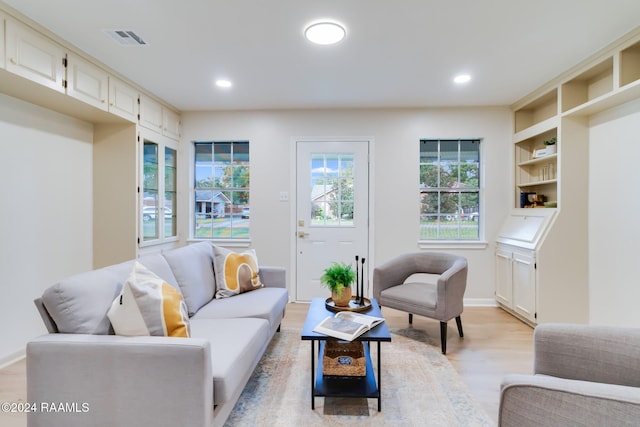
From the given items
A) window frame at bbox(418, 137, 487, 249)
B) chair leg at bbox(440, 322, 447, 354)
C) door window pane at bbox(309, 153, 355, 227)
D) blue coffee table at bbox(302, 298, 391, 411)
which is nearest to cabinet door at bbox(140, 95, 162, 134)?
door window pane at bbox(309, 153, 355, 227)

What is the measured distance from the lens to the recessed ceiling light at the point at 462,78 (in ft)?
9.54

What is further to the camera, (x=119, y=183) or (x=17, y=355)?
(x=119, y=183)

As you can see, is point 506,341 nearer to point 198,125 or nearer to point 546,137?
point 546,137

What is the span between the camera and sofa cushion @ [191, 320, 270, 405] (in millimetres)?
1398

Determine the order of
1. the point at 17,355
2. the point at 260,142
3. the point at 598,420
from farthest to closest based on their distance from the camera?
the point at 260,142 → the point at 17,355 → the point at 598,420

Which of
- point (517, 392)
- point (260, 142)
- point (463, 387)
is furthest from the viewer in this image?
point (260, 142)

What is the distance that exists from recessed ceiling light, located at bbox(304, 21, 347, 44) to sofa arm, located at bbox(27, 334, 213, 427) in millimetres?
2060

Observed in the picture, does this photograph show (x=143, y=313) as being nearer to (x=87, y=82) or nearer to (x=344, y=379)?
(x=344, y=379)

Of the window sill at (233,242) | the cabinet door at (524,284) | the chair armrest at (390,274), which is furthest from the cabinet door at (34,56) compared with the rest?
the cabinet door at (524,284)

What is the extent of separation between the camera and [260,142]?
12.9ft

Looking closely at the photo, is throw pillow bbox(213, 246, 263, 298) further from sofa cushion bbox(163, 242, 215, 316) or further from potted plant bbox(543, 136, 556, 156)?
potted plant bbox(543, 136, 556, 156)

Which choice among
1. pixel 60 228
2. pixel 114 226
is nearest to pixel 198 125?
pixel 114 226

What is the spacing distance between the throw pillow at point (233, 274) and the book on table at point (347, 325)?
942 millimetres

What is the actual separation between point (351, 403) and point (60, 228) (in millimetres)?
2887
